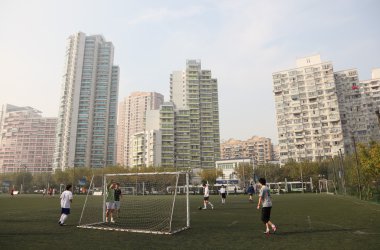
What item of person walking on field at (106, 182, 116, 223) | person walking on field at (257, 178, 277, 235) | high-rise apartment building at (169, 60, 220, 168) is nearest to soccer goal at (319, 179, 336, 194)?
person walking on field at (257, 178, 277, 235)

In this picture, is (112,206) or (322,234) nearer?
(322,234)

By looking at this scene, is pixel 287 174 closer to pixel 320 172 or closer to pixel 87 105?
pixel 320 172

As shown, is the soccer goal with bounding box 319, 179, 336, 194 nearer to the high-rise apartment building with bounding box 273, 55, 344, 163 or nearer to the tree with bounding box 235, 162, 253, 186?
the tree with bounding box 235, 162, 253, 186

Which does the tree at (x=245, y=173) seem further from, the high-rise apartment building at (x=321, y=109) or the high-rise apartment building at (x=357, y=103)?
the high-rise apartment building at (x=357, y=103)

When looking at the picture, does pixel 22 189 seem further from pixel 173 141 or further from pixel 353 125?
Answer: pixel 353 125

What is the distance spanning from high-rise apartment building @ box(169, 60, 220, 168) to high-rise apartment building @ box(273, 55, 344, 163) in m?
39.6

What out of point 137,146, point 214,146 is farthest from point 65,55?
point 214,146

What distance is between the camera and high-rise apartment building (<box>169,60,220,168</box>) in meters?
140

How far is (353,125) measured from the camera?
122 metres

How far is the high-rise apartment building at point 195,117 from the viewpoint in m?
140

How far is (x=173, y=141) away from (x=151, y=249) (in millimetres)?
127217

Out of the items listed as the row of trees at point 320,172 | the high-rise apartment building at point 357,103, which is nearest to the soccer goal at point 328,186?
the row of trees at point 320,172

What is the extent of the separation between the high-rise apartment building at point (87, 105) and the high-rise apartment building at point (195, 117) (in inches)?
1396

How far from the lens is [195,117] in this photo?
148750mm
